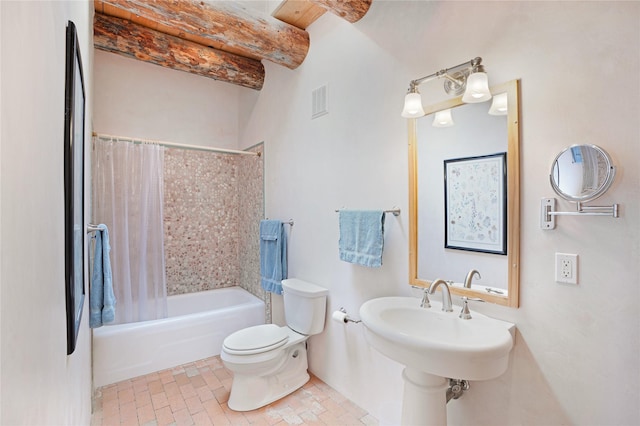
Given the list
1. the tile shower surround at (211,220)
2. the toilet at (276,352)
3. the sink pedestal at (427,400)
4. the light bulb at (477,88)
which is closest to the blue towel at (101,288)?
the toilet at (276,352)

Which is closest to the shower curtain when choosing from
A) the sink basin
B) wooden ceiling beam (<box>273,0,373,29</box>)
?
wooden ceiling beam (<box>273,0,373,29</box>)

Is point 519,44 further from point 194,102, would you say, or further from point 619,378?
point 194,102

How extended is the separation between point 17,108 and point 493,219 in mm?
1629

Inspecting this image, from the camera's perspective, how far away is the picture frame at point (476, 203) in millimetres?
1444

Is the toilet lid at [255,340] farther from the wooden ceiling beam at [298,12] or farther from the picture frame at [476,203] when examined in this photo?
the wooden ceiling beam at [298,12]

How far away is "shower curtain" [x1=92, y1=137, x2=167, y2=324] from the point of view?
2594 millimetres

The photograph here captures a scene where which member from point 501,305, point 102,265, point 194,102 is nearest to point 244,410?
point 102,265

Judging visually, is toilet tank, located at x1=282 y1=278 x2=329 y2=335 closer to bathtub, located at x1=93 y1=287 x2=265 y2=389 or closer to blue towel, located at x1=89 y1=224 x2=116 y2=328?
bathtub, located at x1=93 y1=287 x2=265 y2=389

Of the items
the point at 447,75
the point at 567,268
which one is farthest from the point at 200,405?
the point at 447,75

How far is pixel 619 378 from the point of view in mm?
1130

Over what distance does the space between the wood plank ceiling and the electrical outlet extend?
5.91 feet

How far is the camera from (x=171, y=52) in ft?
9.32

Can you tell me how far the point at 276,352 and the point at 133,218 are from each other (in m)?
1.70

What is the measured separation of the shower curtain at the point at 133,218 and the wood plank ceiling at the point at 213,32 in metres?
0.87
